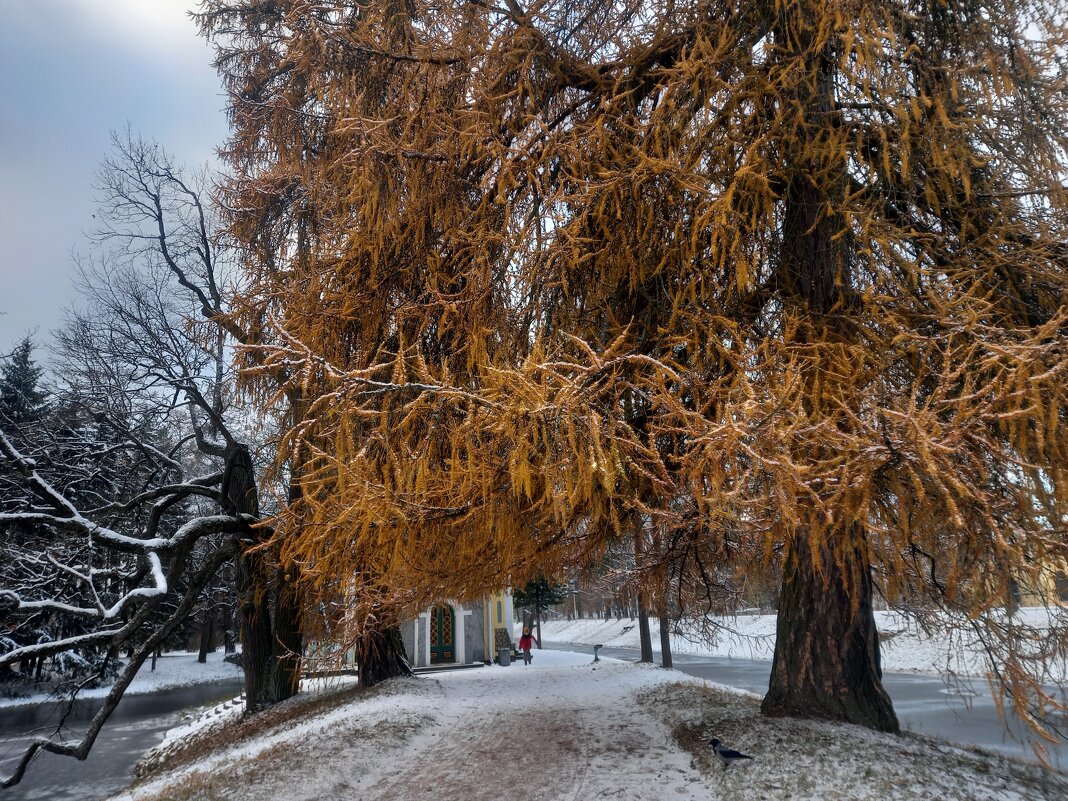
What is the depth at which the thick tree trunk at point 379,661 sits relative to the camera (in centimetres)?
1260

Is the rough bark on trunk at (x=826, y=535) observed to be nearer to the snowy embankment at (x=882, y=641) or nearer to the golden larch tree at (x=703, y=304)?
the golden larch tree at (x=703, y=304)

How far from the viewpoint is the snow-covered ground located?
2575cm

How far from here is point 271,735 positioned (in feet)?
31.1

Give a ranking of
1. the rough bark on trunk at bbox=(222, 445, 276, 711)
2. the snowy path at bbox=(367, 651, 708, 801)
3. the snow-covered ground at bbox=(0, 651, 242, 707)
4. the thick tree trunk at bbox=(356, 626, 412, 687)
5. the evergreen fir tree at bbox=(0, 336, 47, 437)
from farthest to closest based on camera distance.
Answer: the snow-covered ground at bbox=(0, 651, 242, 707), the evergreen fir tree at bbox=(0, 336, 47, 437), the thick tree trunk at bbox=(356, 626, 412, 687), the rough bark on trunk at bbox=(222, 445, 276, 711), the snowy path at bbox=(367, 651, 708, 801)

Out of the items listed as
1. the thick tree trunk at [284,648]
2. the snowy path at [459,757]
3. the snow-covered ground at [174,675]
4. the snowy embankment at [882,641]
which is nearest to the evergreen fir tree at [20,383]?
the snow-covered ground at [174,675]

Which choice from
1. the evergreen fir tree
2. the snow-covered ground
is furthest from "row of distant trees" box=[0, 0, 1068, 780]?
the snow-covered ground

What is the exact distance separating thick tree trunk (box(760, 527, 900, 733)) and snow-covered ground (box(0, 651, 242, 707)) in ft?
83.1

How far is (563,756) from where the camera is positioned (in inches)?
286

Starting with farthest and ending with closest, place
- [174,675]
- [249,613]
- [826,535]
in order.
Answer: [174,675] → [249,613] → [826,535]

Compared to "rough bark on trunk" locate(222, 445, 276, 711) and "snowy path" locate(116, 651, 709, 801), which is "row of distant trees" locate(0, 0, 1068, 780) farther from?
"rough bark on trunk" locate(222, 445, 276, 711)

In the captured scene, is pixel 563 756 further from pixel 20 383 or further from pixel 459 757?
pixel 20 383

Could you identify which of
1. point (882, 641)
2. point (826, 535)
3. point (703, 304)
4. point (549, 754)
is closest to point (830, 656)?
point (826, 535)

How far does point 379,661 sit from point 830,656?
30.4 feet

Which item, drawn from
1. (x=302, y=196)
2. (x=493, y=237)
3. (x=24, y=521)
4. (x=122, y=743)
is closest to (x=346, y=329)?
(x=493, y=237)
